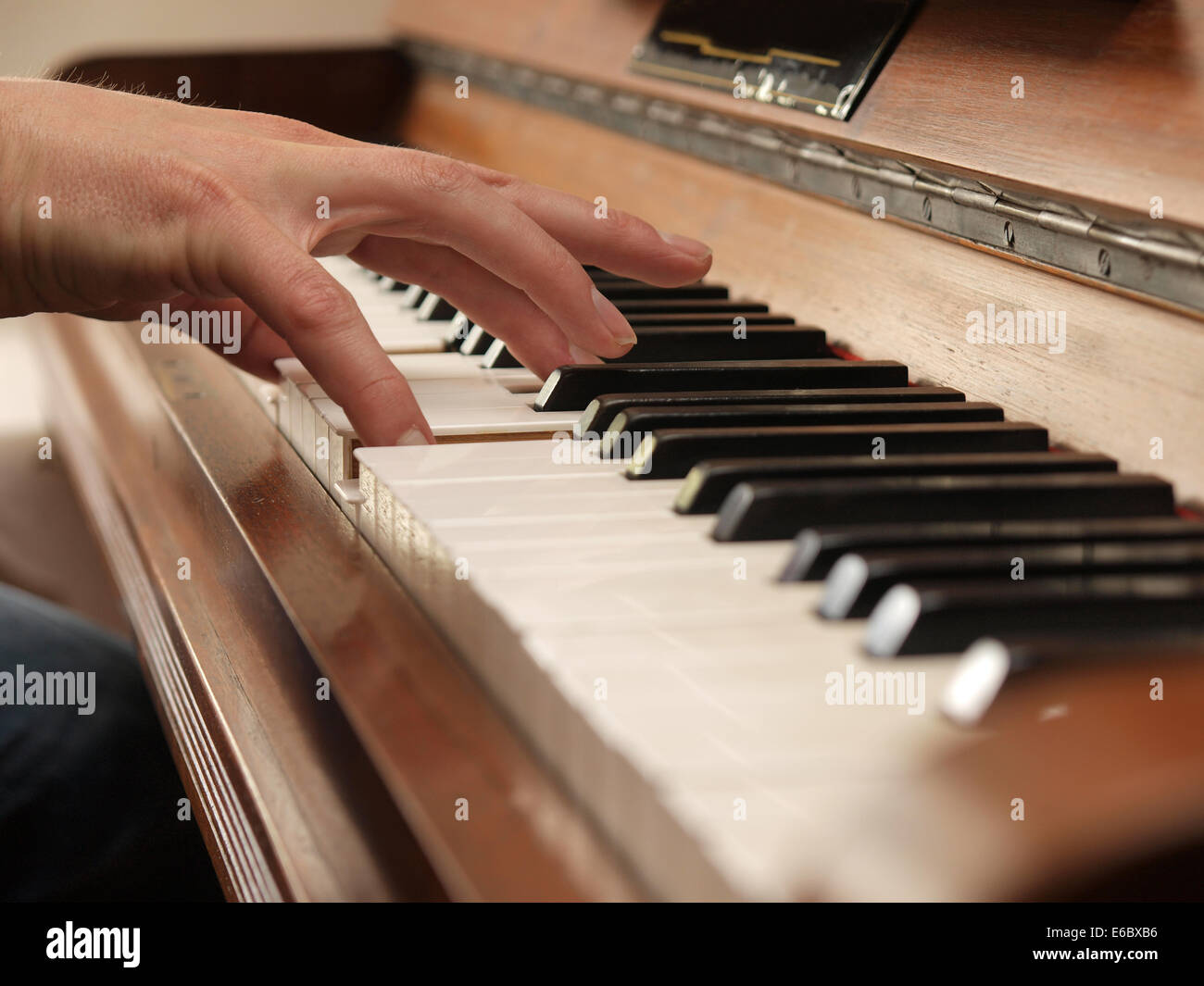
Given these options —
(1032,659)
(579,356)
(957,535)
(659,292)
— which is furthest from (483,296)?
(1032,659)

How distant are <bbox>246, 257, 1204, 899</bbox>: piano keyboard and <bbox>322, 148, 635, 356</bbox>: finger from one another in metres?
0.07

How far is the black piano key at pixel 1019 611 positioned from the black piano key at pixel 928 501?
0.44ft

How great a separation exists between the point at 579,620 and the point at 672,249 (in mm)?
633

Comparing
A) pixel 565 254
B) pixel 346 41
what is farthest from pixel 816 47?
pixel 346 41

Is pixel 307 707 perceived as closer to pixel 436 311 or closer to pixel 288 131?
pixel 288 131

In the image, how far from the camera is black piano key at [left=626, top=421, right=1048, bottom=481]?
3.11ft

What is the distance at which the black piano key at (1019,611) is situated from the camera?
66 centimetres

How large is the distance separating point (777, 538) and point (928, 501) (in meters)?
0.10

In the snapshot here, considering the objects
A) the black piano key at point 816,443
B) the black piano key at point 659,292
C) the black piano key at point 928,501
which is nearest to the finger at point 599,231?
the black piano key at point 659,292

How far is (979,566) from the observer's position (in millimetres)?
718

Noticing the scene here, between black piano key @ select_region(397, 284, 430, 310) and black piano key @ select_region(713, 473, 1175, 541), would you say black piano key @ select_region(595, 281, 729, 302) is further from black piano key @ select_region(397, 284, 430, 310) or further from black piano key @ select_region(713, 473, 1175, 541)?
black piano key @ select_region(713, 473, 1175, 541)

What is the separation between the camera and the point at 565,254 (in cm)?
115

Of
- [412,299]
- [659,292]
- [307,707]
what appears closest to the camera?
[307,707]

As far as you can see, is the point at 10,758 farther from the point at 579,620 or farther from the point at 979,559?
the point at 979,559
